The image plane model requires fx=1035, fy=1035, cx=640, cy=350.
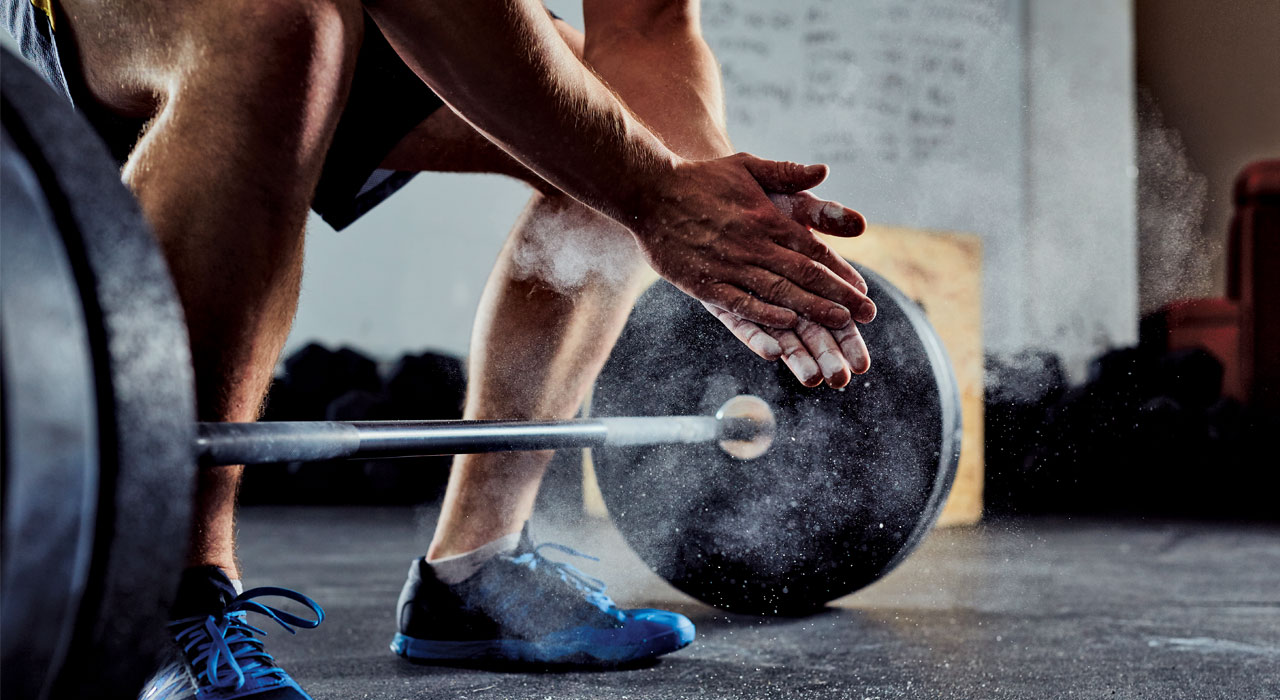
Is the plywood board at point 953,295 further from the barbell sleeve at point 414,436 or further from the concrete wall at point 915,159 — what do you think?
the barbell sleeve at point 414,436

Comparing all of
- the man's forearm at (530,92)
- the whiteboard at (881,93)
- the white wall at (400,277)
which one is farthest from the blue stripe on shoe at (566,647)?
the whiteboard at (881,93)

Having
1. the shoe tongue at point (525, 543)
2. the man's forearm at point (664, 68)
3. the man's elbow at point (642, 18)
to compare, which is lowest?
the shoe tongue at point (525, 543)

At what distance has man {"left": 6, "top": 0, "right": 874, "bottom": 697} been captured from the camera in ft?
2.13

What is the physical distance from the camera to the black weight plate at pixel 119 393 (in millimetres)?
397

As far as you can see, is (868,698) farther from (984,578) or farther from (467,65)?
(984,578)

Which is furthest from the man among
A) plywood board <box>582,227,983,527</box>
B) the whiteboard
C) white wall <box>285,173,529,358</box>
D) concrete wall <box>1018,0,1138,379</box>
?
concrete wall <box>1018,0,1138,379</box>

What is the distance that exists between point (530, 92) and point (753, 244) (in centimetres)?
22

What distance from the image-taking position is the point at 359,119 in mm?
980

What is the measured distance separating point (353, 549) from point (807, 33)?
2079 mm

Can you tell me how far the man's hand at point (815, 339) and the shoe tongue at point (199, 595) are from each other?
42 cm

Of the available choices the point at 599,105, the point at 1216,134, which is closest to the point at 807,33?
the point at 1216,134

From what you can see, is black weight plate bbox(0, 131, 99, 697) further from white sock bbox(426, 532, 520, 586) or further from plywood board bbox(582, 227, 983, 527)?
plywood board bbox(582, 227, 983, 527)

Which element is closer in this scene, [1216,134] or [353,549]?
[353,549]

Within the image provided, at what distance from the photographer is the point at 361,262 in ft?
9.95
